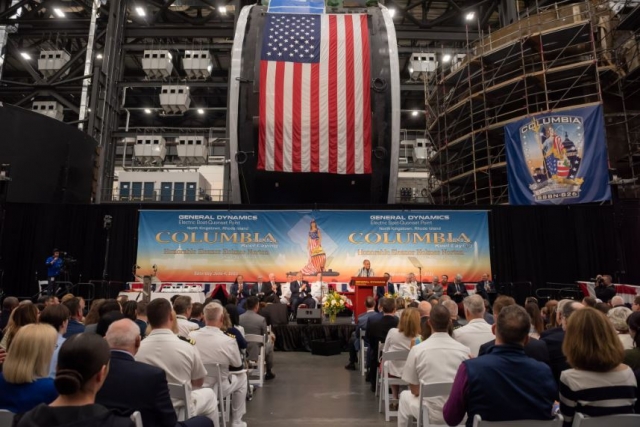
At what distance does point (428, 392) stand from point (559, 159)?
440 inches

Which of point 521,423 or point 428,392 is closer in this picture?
point 521,423

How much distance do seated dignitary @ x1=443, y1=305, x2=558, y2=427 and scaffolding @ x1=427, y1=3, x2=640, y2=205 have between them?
12.5 meters

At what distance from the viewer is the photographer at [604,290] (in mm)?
8125

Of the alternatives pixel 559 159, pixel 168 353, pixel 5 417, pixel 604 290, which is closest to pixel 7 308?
pixel 168 353

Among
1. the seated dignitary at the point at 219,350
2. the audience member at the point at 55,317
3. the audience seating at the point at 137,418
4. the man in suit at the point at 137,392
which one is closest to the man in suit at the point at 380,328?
the seated dignitary at the point at 219,350

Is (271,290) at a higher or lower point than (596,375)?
higher

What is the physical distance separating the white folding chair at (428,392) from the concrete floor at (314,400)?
1.42 meters

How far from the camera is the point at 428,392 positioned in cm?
250

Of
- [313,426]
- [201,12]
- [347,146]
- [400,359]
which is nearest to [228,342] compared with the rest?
[313,426]

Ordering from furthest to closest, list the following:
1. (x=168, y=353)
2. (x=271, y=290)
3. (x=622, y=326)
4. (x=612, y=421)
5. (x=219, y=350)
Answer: (x=271, y=290), (x=219, y=350), (x=622, y=326), (x=168, y=353), (x=612, y=421)

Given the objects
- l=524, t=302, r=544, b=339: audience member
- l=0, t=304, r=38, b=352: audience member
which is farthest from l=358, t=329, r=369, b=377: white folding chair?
l=0, t=304, r=38, b=352: audience member

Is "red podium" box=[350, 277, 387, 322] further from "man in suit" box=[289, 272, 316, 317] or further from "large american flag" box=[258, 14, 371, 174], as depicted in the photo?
"large american flag" box=[258, 14, 371, 174]

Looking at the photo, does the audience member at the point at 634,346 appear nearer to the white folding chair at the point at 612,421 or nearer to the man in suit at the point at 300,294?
the white folding chair at the point at 612,421

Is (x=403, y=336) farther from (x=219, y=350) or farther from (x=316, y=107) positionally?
(x=316, y=107)
